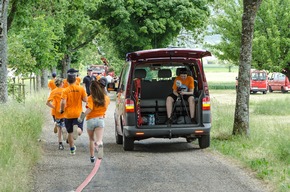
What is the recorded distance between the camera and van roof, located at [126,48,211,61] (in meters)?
16.3

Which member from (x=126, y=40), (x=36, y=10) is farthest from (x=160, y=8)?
(x=36, y=10)

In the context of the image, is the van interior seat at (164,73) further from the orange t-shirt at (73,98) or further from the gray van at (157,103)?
the orange t-shirt at (73,98)

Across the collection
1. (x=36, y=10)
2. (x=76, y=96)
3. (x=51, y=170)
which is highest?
(x=36, y=10)

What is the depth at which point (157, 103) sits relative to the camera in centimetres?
1716

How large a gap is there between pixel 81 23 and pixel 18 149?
101 ft

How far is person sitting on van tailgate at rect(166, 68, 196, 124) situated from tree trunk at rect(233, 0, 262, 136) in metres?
2.11

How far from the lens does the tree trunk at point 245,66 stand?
18422 millimetres

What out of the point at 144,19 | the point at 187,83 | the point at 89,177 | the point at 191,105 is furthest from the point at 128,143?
the point at 144,19

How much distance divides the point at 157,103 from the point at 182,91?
27.3 inches

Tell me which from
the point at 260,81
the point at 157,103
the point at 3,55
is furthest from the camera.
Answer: the point at 260,81

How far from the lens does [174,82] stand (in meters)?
17.1

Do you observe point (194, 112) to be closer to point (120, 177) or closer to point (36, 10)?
point (120, 177)

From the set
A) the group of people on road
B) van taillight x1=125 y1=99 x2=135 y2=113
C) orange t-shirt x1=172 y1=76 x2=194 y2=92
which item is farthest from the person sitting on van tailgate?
the group of people on road

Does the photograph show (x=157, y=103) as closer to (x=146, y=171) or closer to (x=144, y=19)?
(x=146, y=171)
